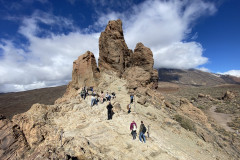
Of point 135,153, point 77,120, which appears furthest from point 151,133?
point 77,120

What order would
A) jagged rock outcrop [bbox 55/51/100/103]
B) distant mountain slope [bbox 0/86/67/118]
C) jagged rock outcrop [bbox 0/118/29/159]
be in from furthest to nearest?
1. distant mountain slope [bbox 0/86/67/118]
2. jagged rock outcrop [bbox 55/51/100/103]
3. jagged rock outcrop [bbox 0/118/29/159]

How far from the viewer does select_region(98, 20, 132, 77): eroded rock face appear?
21.3 metres

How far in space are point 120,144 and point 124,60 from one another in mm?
16174

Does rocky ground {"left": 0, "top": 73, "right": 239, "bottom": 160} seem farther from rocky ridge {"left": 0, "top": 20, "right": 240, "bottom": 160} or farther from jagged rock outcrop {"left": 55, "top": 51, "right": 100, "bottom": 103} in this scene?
jagged rock outcrop {"left": 55, "top": 51, "right": 100, "bottom": 103}

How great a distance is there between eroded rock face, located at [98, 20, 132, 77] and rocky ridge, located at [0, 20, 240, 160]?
0.52 ft

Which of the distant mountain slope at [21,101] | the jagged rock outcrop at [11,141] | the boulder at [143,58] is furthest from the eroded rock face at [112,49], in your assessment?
the distant mountain slope at [21,101]

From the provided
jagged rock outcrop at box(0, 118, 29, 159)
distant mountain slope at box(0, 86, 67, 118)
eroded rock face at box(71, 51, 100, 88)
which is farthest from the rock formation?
distant mountain slope at box(0, 86, 67, 118)

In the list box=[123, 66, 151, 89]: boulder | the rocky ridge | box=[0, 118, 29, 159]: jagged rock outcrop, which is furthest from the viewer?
box=[123, 66, 151, 89]: boulder

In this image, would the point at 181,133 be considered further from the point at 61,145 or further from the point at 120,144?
the point at 61,145

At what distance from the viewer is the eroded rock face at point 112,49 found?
69.9ft

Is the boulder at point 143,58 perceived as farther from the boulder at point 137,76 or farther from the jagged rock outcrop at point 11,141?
the jagged rock outcrop at point 11,141

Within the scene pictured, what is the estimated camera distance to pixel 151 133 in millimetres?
10891

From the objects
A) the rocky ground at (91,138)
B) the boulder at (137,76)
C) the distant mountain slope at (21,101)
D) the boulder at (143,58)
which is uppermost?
the boulder at (143,58)

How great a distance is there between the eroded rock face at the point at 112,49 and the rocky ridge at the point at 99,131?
0.16 meters
